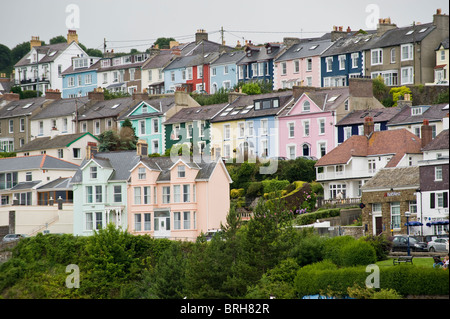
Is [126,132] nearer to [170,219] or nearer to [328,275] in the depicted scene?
[170,219]

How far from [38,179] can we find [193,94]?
23604 mm

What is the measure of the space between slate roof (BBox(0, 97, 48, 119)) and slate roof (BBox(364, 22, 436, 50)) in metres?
35.9

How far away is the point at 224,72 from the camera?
102812 millimetres

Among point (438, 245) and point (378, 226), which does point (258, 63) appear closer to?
point (378, 226)

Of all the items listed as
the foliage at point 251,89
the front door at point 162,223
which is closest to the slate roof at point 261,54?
the foliage at point 251,89

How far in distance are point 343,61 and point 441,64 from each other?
406 inches

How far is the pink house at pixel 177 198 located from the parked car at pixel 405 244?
57.8 feet

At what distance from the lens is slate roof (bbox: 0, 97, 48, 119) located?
102 metres

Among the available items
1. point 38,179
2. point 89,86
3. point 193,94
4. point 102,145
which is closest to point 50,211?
point 38,179

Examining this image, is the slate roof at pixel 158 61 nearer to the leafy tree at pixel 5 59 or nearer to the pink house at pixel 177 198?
the pink house at pixel 177 198

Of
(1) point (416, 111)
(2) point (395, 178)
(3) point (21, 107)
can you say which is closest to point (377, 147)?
(1) point (416, 111)

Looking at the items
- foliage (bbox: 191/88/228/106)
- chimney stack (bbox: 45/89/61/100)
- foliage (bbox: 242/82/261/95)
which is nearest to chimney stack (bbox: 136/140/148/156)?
foliage (bbox: 242/82/261/95)

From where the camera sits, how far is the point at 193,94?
99.0m

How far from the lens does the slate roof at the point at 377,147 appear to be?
2662 inches
